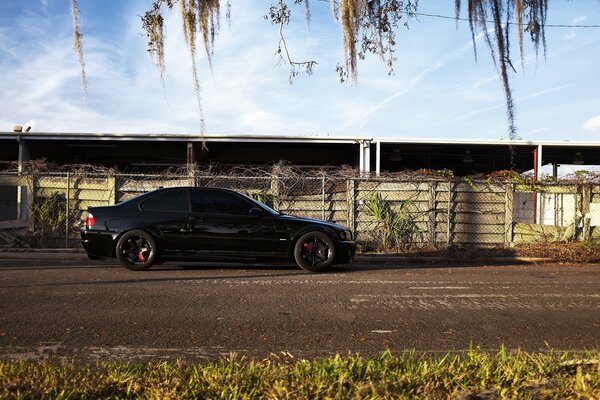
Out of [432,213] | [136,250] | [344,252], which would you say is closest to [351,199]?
[432,213]

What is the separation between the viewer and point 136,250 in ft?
31.4

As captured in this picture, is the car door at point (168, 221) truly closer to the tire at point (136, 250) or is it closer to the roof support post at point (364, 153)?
the tire at point (136, 250)

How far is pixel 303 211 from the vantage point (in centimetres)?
1488

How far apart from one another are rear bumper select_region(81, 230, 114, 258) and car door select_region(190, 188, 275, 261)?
141 centimetres

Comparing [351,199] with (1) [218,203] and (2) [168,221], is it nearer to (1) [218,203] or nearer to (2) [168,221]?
(1) [218,203]

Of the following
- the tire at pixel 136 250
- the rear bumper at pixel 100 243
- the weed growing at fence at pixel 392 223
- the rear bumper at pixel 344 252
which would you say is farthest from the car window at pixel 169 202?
the weed growing at fence at pixel 392 223

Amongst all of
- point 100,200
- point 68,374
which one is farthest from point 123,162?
point 68,374

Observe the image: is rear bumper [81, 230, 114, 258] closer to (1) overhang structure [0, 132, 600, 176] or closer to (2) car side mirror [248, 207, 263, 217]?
(2) car side mirror [248, 207, 263, 217]

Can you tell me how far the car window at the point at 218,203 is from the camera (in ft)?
32.3

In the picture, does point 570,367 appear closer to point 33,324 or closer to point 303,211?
point 33,324

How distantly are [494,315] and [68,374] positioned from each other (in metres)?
4.56

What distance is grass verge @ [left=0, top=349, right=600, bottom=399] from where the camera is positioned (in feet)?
10.5

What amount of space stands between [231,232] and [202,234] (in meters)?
0.50

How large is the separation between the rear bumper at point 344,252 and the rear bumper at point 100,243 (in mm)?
3934
